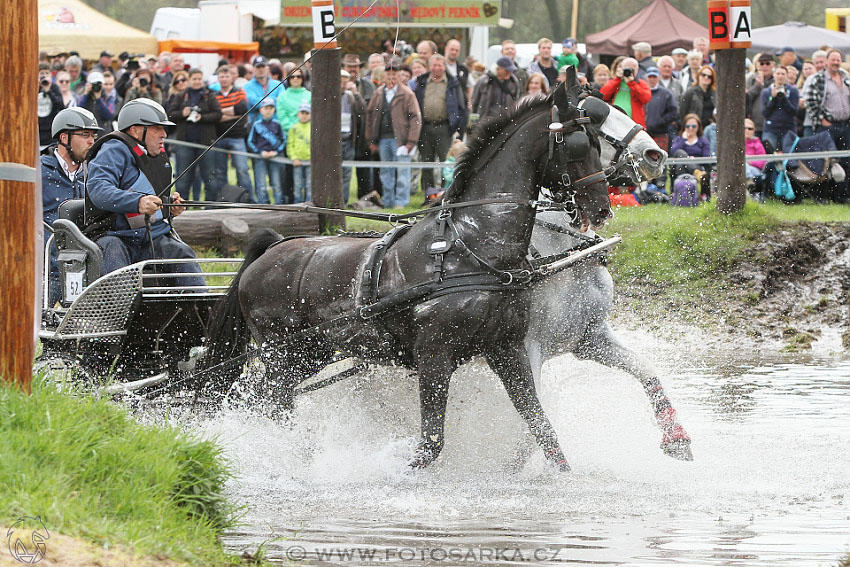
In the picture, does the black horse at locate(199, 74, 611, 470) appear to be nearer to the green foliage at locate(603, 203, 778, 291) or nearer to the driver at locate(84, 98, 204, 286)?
the driver at locate(84, 98, 204, 286)

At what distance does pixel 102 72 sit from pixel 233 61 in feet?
22.4

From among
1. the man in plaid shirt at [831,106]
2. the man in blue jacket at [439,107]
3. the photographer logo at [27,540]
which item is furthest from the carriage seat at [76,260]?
the man in plaid shirt at [831,106]

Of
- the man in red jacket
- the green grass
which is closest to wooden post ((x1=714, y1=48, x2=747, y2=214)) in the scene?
the green grass

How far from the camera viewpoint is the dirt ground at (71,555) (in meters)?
4.18

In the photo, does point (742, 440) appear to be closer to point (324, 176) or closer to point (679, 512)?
point (679, 512)

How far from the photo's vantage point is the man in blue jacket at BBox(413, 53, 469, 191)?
15.7 m

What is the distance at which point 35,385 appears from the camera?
5.72m

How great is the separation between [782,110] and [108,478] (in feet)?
42.1

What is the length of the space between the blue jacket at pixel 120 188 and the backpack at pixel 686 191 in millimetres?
7743

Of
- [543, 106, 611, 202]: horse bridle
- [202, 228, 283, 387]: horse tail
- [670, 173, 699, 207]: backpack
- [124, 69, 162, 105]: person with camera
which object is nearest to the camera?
[543, 106, 611, 202]: horse bridle

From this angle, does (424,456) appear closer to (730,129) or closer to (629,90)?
(730,129)

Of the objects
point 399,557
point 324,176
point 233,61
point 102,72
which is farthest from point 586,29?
point 399,557

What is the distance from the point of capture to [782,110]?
15984mm

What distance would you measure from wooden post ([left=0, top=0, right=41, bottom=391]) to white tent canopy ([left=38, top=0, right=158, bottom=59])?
18.3 meters
